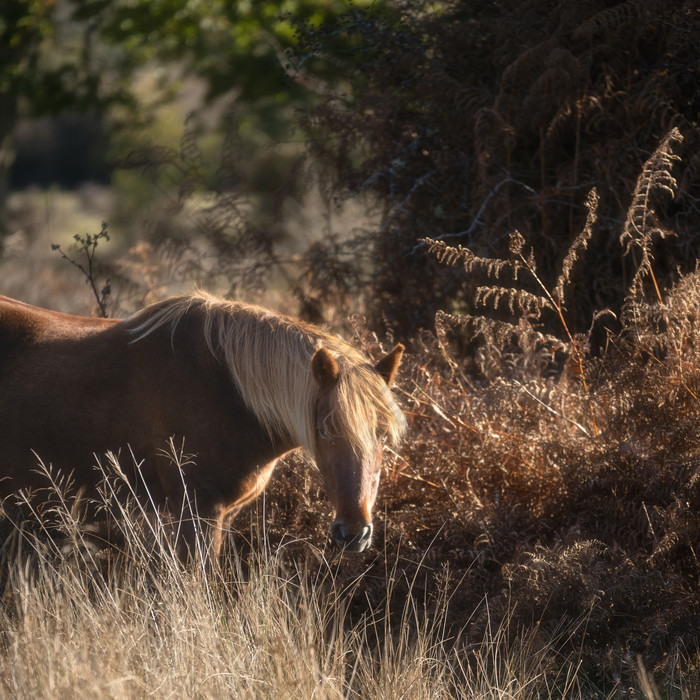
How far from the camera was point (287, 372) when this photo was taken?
3.39 meters

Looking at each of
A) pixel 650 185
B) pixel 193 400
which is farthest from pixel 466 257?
pixel 193 400

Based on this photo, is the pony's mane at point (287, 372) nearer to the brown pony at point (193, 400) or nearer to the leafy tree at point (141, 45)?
the brown pony at point (193, 400)

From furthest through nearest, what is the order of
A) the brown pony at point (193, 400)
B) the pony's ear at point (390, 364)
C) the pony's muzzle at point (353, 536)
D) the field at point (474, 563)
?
the pony's ear at point (390, 364)
the brown pony at point (193, 400)
the pony's muzzle at point (353, 536)
the field at point (474, 563)

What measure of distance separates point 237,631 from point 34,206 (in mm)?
20899

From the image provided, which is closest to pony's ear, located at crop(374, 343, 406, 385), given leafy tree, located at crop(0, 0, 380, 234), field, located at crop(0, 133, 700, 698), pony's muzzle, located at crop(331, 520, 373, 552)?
field, located at crop(0, 133, 700, 698)

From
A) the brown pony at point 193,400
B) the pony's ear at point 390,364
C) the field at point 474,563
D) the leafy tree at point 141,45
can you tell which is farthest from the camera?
the leafy tree at point 141,45

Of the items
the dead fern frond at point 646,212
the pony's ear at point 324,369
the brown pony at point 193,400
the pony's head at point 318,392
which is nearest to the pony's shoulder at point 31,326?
the brown pony at point 193,400

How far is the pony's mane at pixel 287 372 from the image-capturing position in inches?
127

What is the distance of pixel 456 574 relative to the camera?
12.7 ft

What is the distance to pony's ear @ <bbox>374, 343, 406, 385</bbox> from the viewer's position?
3486 millimetres

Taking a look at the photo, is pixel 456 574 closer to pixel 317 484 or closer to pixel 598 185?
pixel 317 484

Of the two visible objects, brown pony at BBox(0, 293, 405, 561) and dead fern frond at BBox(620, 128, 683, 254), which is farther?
dead fern frond at BBox(620, 128, 683, 254)

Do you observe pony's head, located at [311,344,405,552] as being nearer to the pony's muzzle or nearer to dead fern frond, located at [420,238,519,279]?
the pony's muzzle

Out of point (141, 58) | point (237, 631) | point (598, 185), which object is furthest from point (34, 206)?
point (237, 631)
